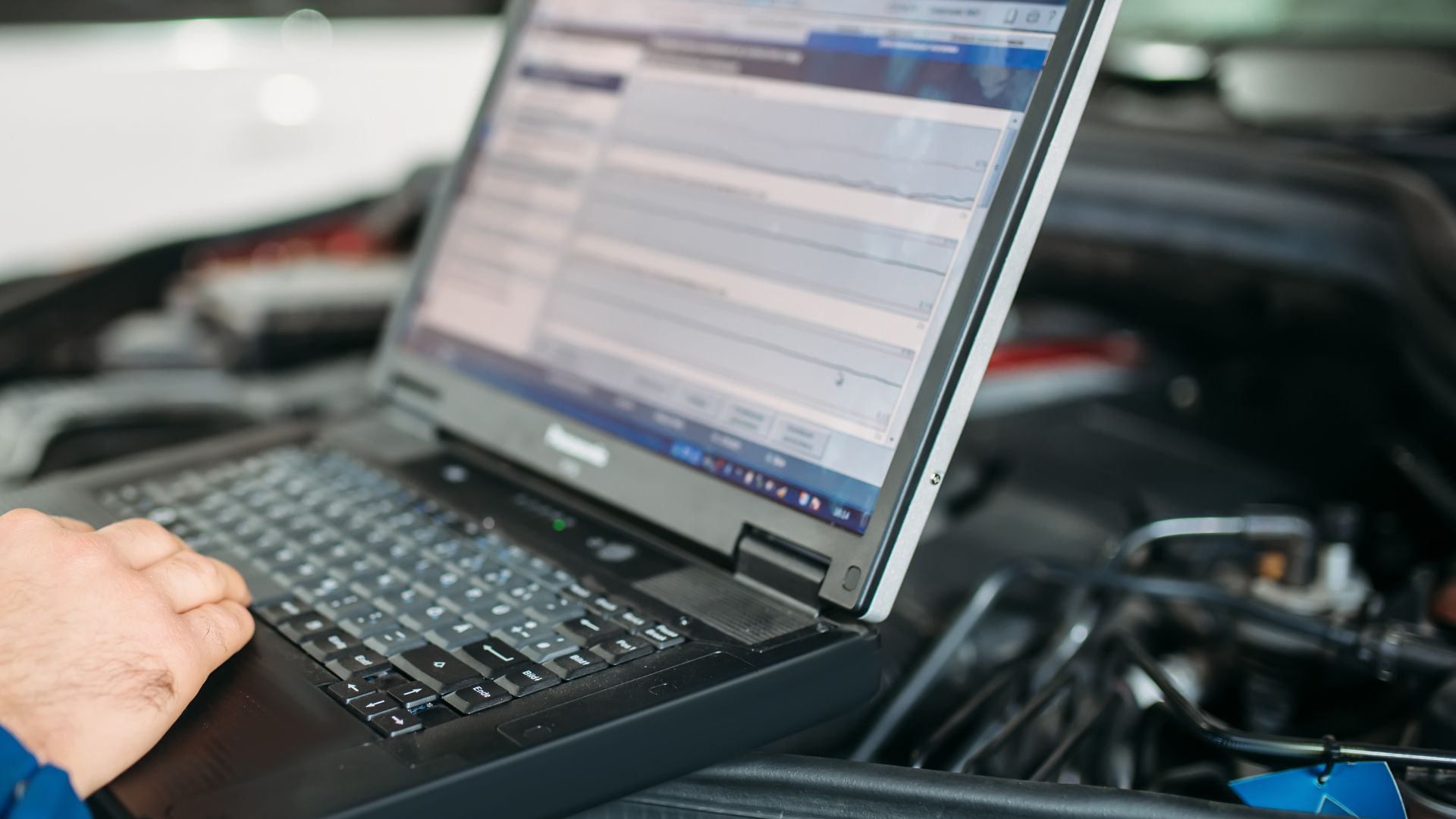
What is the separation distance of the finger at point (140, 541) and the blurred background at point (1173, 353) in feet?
1.04

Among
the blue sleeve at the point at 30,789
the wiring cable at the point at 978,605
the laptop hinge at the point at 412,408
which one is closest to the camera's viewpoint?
the blue sleeve at the point at 30,789

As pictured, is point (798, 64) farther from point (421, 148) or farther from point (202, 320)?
point (421, 148)

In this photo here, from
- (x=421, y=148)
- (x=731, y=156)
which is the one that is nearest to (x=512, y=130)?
(x=731, y=156)

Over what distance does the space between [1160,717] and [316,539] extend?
1.37ft

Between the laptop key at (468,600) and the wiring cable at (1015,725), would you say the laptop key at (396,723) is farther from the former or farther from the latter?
the wiring cable at (1015,725)

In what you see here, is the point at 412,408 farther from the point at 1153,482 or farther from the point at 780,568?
the point at 1153,482

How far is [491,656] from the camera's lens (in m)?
0.47

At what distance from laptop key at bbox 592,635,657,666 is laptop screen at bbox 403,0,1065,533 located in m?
0.10

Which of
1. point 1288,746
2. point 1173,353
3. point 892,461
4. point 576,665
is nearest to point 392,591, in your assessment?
point 576,665

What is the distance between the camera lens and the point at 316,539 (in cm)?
59

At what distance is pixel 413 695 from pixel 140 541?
0.15 metres

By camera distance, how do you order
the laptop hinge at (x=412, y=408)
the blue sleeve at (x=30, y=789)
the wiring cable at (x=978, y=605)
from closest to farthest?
the blue sleeve at (x=30, y=789)
the wiring cable at (x=978, y=605)
the laptop hinge at (x=412, y=408)

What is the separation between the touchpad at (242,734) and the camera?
1.28 feet

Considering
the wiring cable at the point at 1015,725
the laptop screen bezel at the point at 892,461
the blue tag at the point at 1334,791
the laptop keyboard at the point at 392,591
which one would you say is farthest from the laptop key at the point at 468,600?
the blue tag at the point at 1334,791
